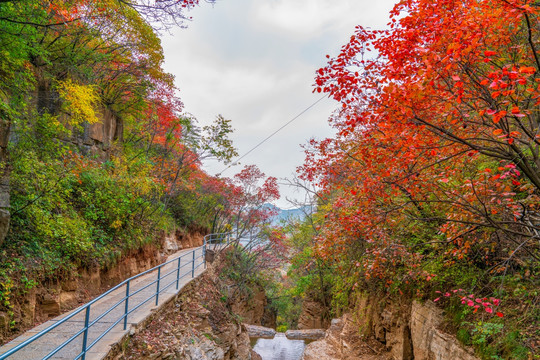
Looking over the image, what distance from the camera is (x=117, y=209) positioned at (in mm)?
8109

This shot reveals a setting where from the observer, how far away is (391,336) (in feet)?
26.3

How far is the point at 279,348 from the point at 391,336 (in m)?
10.3

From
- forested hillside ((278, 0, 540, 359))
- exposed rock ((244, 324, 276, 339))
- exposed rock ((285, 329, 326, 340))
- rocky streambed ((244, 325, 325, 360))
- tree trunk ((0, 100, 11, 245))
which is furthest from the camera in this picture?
exposed rock ((244, 324, 276, 339))

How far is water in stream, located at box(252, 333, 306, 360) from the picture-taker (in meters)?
14.9

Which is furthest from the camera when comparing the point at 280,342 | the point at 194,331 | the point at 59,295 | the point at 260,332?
the point at 260,332

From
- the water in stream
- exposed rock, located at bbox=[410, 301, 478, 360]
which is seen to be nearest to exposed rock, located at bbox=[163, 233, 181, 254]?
the water in stream

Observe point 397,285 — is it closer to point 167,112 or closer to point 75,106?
point 75,106

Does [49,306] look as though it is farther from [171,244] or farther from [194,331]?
[171,244]

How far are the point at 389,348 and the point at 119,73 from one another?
13.0 meters

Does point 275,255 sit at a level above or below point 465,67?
below

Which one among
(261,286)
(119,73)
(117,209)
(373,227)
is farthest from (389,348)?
(261,286)

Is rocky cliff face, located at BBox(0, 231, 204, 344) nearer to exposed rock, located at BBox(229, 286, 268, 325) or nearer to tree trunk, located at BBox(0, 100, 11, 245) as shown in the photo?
tree trunk, located at BBox(0, 100, 11, 245)

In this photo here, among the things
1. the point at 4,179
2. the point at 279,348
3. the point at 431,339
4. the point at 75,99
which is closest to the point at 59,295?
the point at 4,179

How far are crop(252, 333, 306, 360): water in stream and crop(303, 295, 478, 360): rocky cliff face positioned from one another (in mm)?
3737
